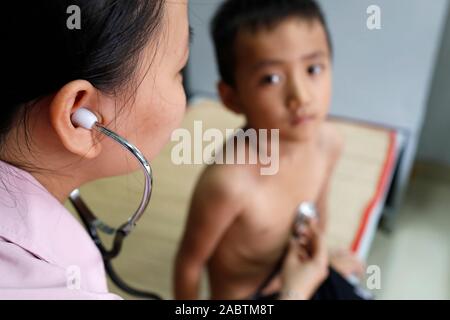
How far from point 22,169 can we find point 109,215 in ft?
0.89

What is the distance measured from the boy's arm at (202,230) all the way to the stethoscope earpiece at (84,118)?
37 centimetres

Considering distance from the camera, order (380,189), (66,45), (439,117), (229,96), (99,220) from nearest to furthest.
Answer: (66,45) → (99,220) → (229,96) → (380,189) → (439,117)

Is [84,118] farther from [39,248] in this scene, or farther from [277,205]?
[277,205]

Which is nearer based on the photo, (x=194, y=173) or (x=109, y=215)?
(x=109, y=215)

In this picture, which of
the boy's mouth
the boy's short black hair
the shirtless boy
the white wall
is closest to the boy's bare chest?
the shirtless boy

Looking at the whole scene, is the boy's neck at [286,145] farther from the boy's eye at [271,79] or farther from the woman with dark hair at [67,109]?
the woman with dark hair at [67,109]

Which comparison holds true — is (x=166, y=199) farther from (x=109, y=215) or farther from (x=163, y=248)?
(x=109, y=215)

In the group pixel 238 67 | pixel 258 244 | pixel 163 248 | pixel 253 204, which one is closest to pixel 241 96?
pixel 238 67

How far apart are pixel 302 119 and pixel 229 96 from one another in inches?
5.0

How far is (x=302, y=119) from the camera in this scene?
77cm

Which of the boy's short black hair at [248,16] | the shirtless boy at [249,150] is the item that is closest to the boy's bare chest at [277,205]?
the shirtless boy at [249,150]

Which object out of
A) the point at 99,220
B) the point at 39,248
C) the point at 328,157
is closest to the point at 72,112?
the point at 39,248
